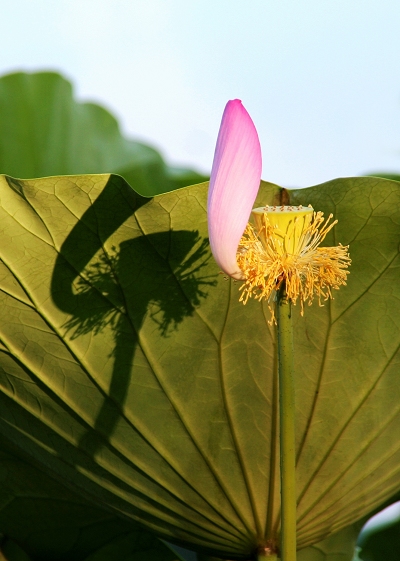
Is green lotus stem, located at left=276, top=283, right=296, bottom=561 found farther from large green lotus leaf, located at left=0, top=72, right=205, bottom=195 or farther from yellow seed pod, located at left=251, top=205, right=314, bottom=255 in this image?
large green lotus leaf, located at left=0, top=72, right=205, bottom=195

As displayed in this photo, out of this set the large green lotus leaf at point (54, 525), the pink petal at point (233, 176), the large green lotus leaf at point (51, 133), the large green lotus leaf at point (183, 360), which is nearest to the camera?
the pink petal at point (233, 176)

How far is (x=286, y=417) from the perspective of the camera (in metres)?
0.43

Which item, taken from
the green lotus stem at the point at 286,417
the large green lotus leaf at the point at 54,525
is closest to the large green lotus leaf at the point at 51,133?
the large green lotus leaf at the point at 54,525

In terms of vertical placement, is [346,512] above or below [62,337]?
below

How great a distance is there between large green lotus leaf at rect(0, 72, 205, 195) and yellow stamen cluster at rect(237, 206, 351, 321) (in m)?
1.15

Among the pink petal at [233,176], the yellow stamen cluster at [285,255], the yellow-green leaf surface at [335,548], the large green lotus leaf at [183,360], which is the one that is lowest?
the yellow-green leaf surface at [335,548]

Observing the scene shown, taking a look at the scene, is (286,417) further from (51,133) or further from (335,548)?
(51,133)

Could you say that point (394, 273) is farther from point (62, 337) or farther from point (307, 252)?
point (62, 337)

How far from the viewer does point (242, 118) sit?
0.37 meters

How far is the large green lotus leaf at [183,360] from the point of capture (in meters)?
0.48

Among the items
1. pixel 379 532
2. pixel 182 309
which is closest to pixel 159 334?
pixel 182 309

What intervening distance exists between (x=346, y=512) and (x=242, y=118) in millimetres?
374

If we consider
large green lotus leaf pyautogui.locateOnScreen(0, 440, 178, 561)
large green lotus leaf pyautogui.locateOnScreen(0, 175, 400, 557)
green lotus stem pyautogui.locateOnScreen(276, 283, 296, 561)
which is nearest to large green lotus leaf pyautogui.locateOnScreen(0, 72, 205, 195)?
large green lotus leaf pyautogui.locateOnScreen(0, 440, 178, 561)

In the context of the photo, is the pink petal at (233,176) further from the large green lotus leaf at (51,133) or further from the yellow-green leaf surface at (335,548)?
the large green lotus leaf at (51,133)
